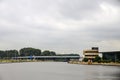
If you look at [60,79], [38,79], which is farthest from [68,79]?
[38,79]

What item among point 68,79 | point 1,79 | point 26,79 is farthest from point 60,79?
point 1,79

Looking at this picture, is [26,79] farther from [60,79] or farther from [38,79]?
[60,79]

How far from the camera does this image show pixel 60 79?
75.9 m

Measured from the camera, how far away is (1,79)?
75.3 meters

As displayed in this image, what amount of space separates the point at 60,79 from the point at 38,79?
5.35 metres

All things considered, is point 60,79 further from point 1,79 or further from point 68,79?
point 1,79

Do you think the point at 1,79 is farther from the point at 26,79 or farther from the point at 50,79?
the point at 50,79

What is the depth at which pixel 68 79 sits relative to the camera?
76.4 m

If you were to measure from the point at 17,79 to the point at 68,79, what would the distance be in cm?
1250

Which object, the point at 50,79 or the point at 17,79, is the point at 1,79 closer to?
the point at 17,79

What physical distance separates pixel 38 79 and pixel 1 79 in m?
8.92

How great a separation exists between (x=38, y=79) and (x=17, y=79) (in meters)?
5.20

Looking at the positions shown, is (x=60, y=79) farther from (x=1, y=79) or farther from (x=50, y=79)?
(x=1, y=79)

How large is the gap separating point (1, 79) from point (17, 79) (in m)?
Answer: 3.87
